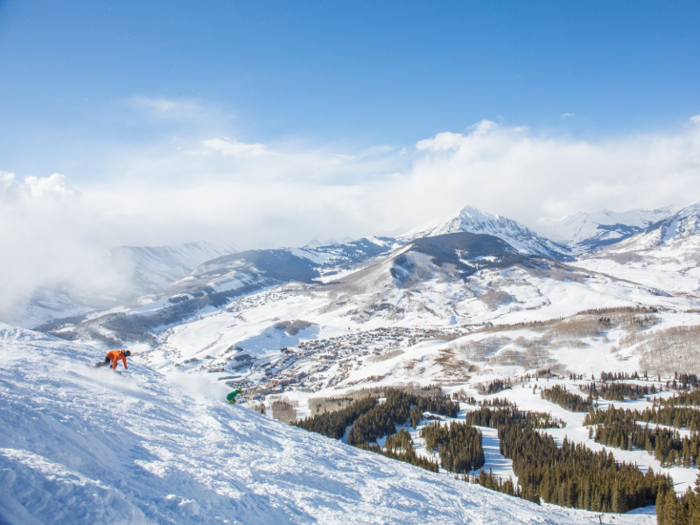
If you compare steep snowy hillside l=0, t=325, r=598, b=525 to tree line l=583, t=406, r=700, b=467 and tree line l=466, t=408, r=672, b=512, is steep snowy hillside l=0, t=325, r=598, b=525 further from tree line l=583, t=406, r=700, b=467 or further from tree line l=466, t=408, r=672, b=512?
tree line l=583, t=406, r=700, b=467

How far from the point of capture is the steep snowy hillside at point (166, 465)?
413 inches

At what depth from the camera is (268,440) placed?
20.7 metres

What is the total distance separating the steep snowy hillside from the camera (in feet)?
34.4

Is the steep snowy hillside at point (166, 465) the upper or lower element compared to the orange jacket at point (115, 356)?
lower

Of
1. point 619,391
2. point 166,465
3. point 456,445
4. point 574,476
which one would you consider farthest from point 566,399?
point 166,465

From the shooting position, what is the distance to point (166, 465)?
551 inches

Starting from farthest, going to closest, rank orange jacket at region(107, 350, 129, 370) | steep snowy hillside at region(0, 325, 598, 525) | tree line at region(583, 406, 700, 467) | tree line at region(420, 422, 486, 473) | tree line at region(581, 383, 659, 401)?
1. tree line at region(581, 383, 659, 401)
2. tree line at region(583, 406, 700, 467)
3. tree line at region(420, 422, 486, 473)
4. orange jacket at region(107, 350, 129, 370)
5. steep snowy hillside at region(0, 325, 598, 525)

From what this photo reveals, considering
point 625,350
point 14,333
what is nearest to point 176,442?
point 14,333

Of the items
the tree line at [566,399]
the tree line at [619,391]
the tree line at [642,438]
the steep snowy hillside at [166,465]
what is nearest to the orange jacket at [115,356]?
the steep snowy hillside at [166,465]

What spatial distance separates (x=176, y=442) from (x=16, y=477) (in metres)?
7.31

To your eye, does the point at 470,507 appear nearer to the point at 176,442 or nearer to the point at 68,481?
the point at 176,442

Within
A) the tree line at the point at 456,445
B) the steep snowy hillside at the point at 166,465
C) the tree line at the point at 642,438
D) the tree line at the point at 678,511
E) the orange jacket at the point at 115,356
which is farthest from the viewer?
the tree line at the point at 642,438

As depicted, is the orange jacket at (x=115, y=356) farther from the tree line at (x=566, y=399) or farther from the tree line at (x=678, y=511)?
the tree line at (x=566, y=399)

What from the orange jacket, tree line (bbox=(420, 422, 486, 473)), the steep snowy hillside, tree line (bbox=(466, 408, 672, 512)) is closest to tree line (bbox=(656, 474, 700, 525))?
tree line (bbox=(466, 408, 672, 512))
